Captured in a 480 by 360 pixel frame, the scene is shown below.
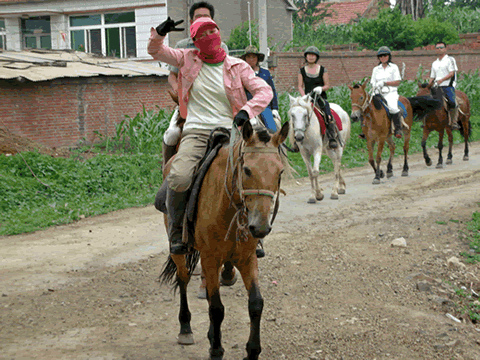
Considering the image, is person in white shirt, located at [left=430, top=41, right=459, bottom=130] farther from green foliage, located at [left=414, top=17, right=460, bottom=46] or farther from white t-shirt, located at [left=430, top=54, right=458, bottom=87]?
green foliage, located at [left=414, top=17, right=460, bottom=46]

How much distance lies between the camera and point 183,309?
4961 millimetres

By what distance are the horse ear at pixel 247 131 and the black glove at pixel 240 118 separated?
17 cm

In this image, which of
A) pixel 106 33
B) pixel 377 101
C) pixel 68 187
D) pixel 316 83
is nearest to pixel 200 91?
pixel 316 83

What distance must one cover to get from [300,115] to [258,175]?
6.71m

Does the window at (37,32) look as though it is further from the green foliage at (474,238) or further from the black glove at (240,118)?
the black glove at (240,118)

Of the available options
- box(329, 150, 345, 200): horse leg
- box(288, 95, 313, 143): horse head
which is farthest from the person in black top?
box(288, 95, 313, 143): horse head

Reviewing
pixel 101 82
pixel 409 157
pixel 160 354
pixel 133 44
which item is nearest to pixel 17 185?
pixel 101 82

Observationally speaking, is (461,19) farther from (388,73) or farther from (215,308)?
(215,308)

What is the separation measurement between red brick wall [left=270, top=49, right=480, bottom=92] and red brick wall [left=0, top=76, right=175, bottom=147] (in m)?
4.77

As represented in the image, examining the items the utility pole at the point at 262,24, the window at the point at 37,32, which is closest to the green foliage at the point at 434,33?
the utility pole at the point at 262,24

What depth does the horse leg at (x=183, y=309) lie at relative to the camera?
479 cm

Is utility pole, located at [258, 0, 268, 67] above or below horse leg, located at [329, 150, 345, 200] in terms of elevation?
above

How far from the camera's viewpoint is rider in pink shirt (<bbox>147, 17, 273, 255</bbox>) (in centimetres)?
454

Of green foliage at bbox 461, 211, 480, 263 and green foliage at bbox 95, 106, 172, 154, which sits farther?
green foliage at bbox 95, 106, 172, 154
